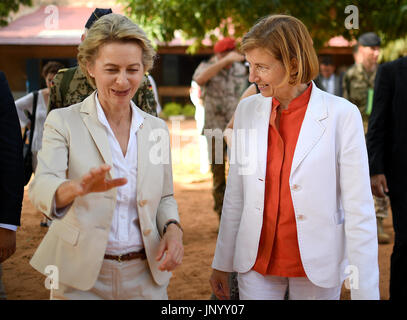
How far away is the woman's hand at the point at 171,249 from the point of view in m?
2.19

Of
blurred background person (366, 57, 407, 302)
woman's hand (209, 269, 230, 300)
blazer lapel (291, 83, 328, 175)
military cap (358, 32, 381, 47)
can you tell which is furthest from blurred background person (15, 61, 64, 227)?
military cap (358, 32, 381, 47)

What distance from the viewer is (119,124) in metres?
2.37

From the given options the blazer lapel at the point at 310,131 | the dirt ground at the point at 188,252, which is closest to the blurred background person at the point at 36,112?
the dirt ground at the point at 188,252

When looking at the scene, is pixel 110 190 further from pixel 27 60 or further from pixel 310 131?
pixel 27 60

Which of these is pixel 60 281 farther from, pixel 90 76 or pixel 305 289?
pixel 305 289

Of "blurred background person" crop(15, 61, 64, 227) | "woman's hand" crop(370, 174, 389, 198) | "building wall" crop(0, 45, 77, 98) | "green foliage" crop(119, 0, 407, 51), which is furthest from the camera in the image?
"building wall" crop(0, 45, 77, 98)

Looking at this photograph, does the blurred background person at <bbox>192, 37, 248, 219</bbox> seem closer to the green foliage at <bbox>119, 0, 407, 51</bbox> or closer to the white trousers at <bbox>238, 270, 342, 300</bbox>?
the green foliage at <bbox>119, 0, 407, 51</bbox>

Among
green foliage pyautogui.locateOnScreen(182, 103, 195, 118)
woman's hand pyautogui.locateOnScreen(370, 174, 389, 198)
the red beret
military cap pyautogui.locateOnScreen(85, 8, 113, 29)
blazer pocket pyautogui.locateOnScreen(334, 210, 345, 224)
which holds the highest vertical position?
the red beret

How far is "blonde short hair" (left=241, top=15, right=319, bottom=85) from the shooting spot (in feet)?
8.18

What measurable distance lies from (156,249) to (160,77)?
24.4 metres

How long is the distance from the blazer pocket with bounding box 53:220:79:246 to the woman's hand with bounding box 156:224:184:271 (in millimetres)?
313

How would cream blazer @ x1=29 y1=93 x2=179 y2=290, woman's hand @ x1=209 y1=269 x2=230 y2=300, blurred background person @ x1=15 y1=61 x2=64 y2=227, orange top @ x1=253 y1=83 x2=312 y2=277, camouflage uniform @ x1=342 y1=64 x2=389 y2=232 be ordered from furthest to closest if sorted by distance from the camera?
1. camouflage uniform @ x1=342 y1=64 x2=389 y2=232
2. blurred background person @ x1=15 y1=61 x2=64 y2=227
3. woman's hand @ x1=209 y1=269 x2=230 y2=300
4. orange top @ x1=253 y1=83 x2=312 y2=277
5. cream blazer @ x1=29 y1=93 x2=179 y2=290

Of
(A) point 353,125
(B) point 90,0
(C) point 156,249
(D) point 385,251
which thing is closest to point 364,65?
(D) point 385,251

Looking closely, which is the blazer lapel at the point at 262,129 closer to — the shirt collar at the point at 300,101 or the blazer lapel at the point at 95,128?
the shirt collar at the point at 300,101
